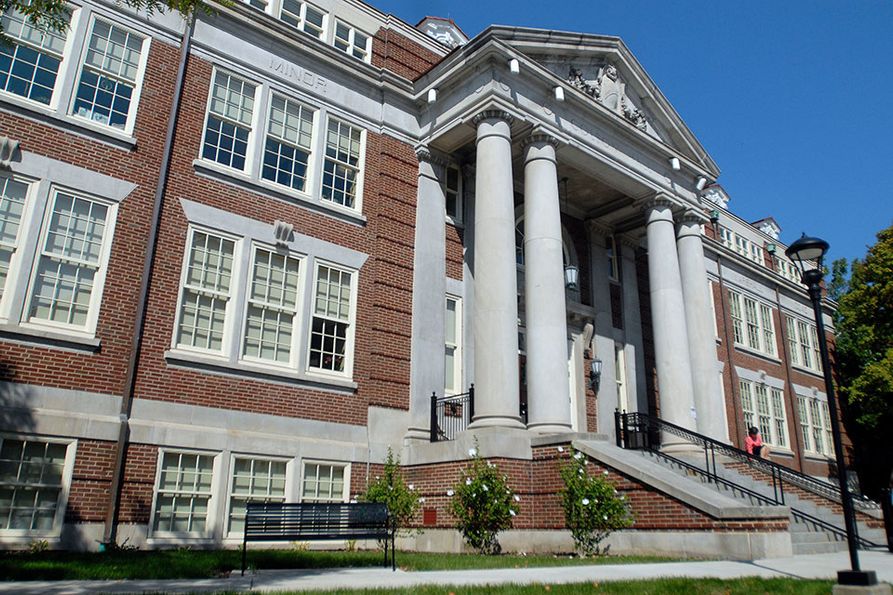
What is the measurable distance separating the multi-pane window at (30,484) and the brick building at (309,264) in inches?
1.3

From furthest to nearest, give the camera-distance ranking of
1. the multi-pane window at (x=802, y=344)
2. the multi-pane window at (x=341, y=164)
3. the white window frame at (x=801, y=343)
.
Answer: the multi-pane window at (x=802, y=344) → the white window frame at (x=801, y=343) → the multi-pane window at (x=341, y=164)

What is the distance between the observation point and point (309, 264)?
50.4ft

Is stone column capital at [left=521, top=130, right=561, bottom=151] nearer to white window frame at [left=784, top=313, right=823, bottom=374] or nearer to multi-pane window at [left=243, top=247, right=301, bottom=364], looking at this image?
multi-pane window at [left=243, top=247, right=301, bottom=364]

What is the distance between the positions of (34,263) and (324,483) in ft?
22.7

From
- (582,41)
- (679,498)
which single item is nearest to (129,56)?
(582,41)

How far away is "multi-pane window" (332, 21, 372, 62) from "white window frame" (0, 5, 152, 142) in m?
5.63

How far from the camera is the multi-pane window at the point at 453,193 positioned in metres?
18.9

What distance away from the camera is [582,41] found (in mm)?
18922

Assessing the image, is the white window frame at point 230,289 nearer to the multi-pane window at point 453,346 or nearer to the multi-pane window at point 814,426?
the multi-pane window at point 453,346

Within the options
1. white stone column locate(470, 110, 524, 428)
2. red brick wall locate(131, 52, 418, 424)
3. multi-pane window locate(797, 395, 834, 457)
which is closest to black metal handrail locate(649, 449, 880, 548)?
white stone column locate(470, 110, 524, 428)

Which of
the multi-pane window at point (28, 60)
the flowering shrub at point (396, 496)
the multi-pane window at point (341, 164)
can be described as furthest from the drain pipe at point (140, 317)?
the flowering shrub at point (396, 496)

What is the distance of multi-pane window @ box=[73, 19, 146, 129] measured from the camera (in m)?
13.2

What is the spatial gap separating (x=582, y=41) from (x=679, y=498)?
42.0 feet

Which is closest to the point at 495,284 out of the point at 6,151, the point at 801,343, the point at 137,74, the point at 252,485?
the point at 252,485
